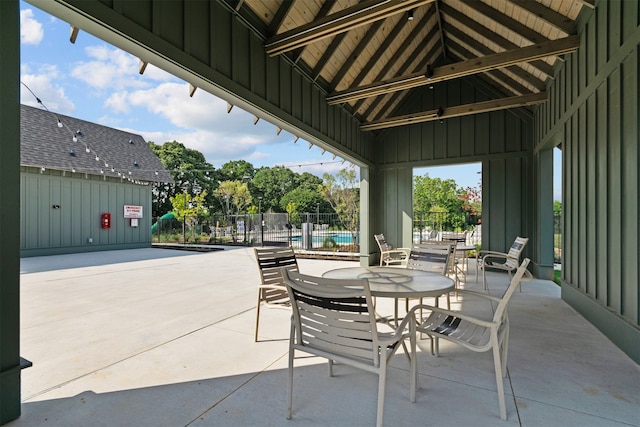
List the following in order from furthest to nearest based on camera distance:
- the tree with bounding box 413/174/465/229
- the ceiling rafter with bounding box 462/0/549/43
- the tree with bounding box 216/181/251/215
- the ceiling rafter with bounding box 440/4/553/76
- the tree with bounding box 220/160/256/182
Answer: the tree with bounding box 220/160/256/182 < the tree with bounding box 216/181/251/215 < the tree with bounding box 413/174/465/229 < the ceiling rafter with bounding box 440/4/553/76 < the ceiling rafter with bounding box 462/0/549/43

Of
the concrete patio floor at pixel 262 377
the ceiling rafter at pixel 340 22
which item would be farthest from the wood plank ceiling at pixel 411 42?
the concrete patio floor at pixel 262 377

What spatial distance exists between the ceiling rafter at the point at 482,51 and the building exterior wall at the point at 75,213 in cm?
1363

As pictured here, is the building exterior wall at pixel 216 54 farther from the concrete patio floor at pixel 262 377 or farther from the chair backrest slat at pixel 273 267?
the concrete patio floor at pixel 262 377

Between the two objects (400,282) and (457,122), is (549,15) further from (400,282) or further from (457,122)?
(400,282)

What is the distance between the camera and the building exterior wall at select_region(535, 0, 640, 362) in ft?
8.82

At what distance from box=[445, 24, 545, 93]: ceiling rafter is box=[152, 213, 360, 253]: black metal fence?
678 centimetres

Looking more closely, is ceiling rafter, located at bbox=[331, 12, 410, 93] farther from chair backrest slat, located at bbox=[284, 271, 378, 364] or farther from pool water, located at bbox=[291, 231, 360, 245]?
pool water, located at bbox=[291, 231, 360, 245]

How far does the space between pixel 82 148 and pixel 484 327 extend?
15838 millimetres

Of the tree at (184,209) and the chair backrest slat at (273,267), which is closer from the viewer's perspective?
the chair backrest slat at (273,267)

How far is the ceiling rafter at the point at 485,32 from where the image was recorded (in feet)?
17.1

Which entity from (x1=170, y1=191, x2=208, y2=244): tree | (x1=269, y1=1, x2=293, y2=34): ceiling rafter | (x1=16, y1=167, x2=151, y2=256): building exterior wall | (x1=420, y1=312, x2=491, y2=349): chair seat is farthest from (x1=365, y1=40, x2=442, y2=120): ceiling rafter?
(x1=170, y1=191, x2=208, y2=244): tree

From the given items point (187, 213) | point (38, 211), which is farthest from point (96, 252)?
point (187, 213)

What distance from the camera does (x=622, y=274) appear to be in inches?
113

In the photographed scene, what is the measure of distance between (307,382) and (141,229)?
14730mm
